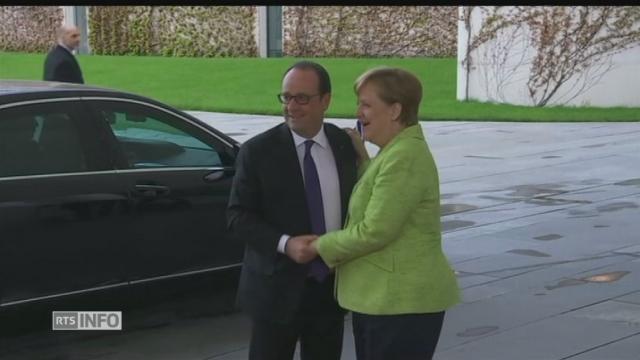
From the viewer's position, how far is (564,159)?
46.9 feet

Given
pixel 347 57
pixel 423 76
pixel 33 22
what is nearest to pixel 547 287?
pixel 423 76

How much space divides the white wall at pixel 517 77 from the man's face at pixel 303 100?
18531 millimetres

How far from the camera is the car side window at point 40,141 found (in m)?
5.76

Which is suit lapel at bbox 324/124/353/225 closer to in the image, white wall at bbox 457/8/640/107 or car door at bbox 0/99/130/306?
car door at bbox 0/99/130/306

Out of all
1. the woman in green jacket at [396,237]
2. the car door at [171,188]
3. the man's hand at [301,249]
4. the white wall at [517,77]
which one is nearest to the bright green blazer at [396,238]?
the woman in green jacket at [396,237]

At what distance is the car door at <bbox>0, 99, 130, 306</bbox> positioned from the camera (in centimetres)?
560

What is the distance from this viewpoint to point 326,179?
161 inches

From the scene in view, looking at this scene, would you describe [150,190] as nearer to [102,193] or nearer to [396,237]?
A: [102,193]

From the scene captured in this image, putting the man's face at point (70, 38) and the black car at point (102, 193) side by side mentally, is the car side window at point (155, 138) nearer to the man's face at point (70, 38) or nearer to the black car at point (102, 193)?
the black car at point (102, 193)

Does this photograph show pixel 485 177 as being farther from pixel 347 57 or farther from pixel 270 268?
pixel 347 57

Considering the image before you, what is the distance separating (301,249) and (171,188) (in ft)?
8.73

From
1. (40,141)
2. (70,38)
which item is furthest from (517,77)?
(40,141)

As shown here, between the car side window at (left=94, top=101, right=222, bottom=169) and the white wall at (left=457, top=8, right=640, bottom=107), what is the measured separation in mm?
16341

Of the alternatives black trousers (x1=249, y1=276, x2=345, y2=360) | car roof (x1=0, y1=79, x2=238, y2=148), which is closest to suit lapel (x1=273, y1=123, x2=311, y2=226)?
black trousers (x1=249, y1=276, x2=345, y2=360)
